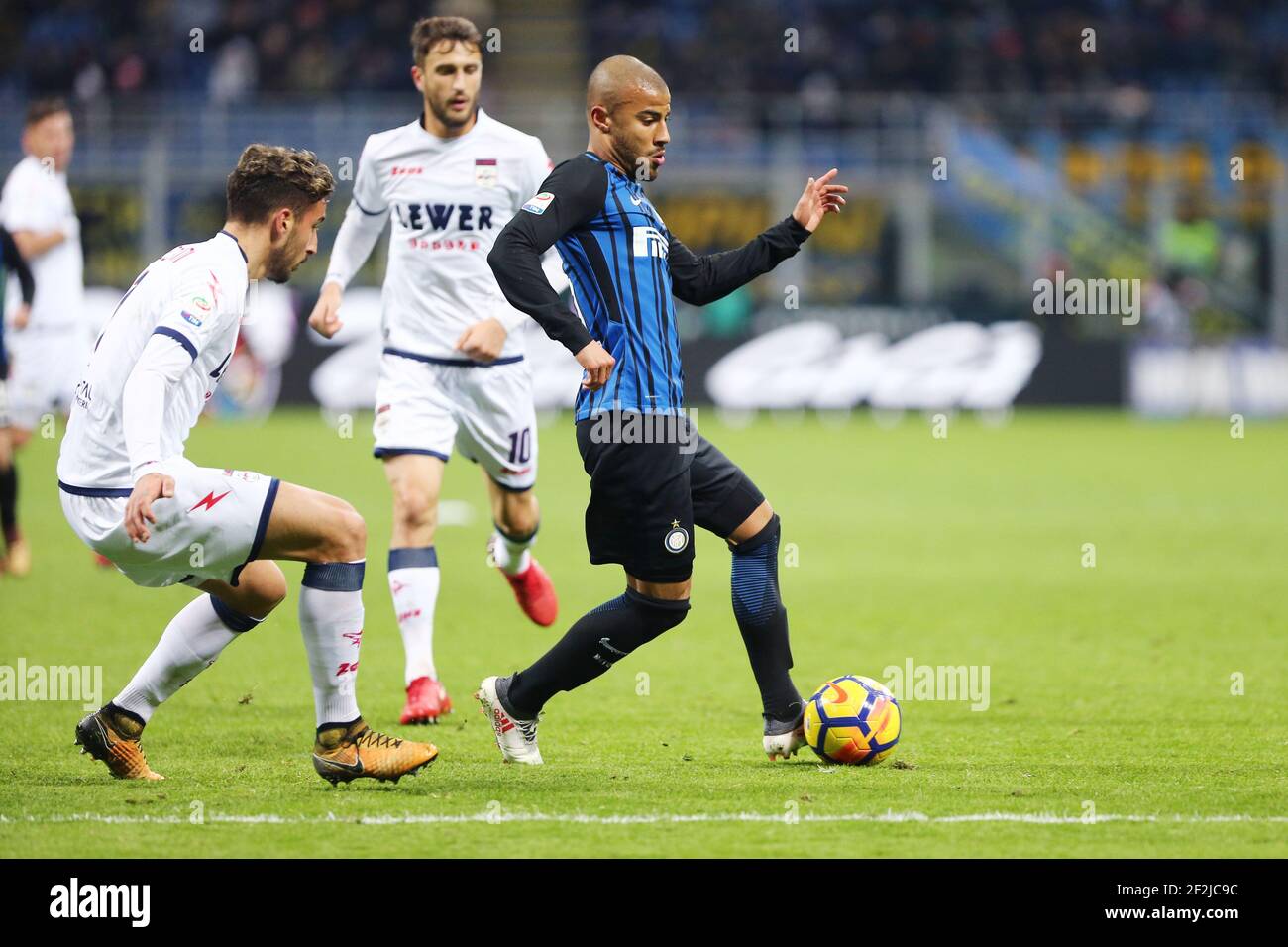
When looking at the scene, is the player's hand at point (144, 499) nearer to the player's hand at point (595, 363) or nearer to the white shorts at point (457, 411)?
the player's hand at point (595, 363)

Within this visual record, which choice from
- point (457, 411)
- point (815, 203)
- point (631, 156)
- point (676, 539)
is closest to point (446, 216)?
point (457, 411)

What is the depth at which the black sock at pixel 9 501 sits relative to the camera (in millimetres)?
11422

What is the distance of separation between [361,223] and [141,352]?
282 cm

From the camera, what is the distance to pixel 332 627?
5711mm

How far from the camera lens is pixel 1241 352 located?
2605 centimetres

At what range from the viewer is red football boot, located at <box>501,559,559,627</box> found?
348 inches

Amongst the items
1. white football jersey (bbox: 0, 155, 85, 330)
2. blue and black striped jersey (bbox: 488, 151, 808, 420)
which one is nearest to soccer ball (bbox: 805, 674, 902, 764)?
blue and black striped jersey (bbox: 488, 151, 808, 420)

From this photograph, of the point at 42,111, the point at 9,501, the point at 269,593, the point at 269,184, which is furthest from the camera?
the point at 42,111

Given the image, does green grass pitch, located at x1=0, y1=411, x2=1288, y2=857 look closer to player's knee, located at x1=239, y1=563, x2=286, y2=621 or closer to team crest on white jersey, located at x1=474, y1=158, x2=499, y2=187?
player's knee, located at x1=239, y1=563, x2=286, y2=621

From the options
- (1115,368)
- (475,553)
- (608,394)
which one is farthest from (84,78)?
(608,394)

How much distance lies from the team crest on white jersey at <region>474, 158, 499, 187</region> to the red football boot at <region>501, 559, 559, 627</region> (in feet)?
6.41

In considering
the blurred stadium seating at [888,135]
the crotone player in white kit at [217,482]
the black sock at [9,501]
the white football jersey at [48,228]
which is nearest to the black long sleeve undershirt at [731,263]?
the crotone player in white kit at [217,482]

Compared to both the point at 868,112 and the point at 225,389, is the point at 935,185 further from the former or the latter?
the point at 225,389

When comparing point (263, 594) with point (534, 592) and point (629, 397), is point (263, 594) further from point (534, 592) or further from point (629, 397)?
point (534, 592)
